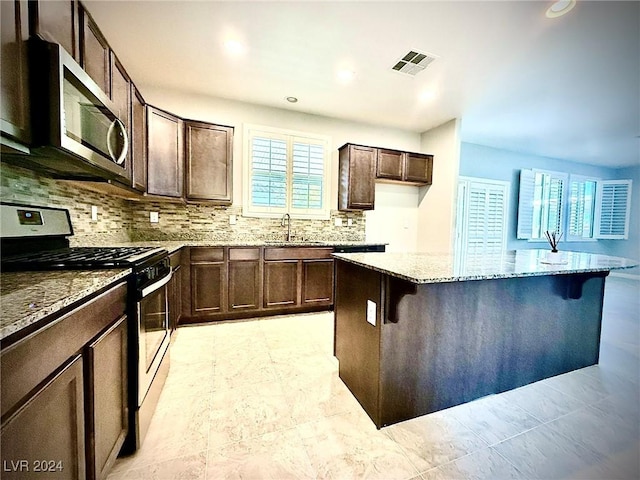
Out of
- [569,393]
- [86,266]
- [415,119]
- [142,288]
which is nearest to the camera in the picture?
[86,266]

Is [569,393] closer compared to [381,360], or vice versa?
[381,360]

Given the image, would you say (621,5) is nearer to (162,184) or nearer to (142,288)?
(142,288)

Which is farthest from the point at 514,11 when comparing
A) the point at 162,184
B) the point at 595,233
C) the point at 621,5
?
the point at 595,233

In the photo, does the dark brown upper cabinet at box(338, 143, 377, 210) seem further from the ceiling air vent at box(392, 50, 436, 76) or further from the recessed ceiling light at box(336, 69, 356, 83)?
the ceiling air vent at box(392, 50, 436, 76)

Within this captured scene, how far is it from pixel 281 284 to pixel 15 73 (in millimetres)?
2589

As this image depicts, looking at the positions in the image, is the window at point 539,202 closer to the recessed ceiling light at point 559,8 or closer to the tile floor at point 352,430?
the tile floor at point 352,430

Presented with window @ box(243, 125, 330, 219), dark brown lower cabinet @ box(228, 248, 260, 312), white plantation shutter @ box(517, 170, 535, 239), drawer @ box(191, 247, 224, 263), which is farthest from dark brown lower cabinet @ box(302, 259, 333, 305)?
white plantation shutter @ box(517, 170, 535, 239)

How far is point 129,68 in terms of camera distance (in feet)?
9.18

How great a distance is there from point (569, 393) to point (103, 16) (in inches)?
176

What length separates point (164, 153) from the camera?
2781 millimetres

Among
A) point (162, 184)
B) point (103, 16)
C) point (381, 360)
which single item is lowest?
point (381, 360)

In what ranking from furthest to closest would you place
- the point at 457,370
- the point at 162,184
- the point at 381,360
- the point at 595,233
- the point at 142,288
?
the point at 595,233 → the point at 162,184 → the point at 457,370 → the point at 381,360 → the point at 142,288

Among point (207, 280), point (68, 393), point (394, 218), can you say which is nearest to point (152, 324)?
point (68, 393)

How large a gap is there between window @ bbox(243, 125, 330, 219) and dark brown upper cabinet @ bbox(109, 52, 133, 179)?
59.8 inches
